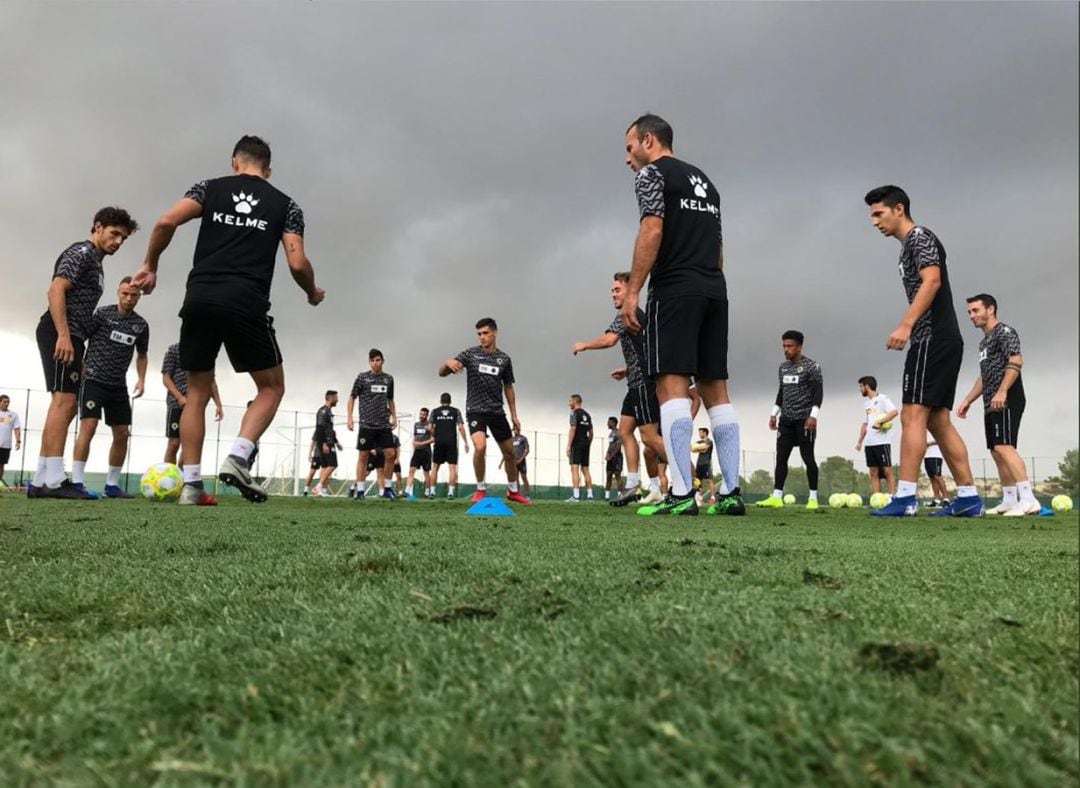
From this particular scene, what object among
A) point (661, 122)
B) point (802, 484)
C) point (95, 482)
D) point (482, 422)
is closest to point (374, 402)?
point (482, 422)

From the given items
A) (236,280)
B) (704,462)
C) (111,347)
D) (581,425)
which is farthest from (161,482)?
(704,462)

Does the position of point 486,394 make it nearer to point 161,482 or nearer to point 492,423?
point 492,423

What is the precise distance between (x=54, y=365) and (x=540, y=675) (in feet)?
23.4

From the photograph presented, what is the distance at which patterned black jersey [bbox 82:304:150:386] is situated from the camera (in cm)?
833

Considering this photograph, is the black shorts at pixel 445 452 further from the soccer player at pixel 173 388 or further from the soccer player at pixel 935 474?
the soccer player at pixel 935 474

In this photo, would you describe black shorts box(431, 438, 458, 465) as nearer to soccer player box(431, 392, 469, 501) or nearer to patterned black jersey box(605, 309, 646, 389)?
soccer player box(431, 392, 469, 501)

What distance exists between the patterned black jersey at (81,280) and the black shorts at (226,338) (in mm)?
2180

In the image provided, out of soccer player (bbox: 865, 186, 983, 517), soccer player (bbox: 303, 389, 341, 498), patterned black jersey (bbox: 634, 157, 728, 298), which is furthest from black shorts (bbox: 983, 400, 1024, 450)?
soccer player (bbox: 303, 389, 341, 498)

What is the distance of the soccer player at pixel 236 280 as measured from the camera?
5293 millimetres

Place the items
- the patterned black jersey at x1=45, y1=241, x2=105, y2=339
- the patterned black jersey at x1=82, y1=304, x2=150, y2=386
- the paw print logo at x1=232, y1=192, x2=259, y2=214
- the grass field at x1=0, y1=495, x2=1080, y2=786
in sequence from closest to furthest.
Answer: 1. the grass field at x1=0, y1=495, x2=1080, y2=786
2. the paw print logo at x1=232, y1=192, x2=259, y2=214
3. the patterned black jersey at x1=45, y1=241, x2=105, y2=339
4. the patterned black jersey at x1=82, y1=304, x2=150, y2=386

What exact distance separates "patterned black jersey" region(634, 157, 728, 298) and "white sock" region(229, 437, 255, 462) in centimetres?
317

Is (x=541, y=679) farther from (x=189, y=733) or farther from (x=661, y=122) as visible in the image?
(x=661, y=122)

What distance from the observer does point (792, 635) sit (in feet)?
4.00

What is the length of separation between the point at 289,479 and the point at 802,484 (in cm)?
2503
